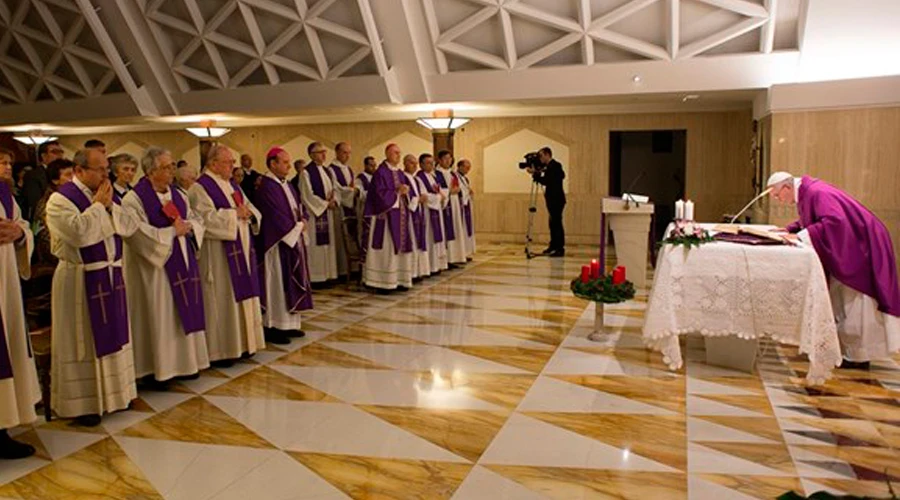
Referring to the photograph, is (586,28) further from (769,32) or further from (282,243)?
(282,243)

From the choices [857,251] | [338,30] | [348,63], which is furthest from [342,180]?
[857,251]

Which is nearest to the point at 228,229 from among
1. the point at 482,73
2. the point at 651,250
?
the point at 482,73

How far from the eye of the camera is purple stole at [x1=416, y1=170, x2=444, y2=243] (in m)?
10.5

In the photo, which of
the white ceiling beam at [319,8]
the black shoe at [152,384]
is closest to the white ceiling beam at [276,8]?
the white ceiling beam at [319,8]

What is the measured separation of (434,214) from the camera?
1056 cm

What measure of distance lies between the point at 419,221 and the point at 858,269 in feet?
18.7

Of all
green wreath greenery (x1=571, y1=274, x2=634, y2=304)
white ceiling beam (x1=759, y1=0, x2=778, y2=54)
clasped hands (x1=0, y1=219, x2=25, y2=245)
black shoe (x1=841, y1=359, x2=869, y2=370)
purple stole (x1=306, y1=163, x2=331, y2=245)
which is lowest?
black shoe (x1=841, y1=359, x2=869, y2=370)

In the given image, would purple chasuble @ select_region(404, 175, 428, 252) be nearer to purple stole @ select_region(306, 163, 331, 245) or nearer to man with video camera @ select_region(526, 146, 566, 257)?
purple stole @ select_region(306, 163, 331, 245)

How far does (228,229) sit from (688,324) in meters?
3.61

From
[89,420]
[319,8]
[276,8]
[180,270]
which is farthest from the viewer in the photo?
[276,8]

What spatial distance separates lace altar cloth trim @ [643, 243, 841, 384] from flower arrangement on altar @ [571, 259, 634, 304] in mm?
768

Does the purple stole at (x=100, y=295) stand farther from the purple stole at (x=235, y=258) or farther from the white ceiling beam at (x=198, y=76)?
the white ceiling beam at (x=198, y=76)

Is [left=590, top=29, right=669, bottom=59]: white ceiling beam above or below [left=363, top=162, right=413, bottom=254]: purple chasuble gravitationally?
above

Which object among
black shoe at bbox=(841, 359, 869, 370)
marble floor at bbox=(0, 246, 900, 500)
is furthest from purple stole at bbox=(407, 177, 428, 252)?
black shoe at bbox=(841, 359, 869, 370)
